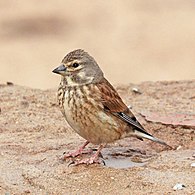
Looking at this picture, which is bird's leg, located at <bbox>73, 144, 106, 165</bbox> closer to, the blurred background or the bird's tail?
the bird's tail

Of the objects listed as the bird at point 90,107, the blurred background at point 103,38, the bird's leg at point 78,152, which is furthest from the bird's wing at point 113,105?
the blurred background at point 103,38

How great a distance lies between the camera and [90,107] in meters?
7.92

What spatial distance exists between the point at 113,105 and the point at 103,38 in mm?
9413

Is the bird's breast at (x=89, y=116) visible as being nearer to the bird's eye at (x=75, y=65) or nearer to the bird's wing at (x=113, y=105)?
the bird's wing at (x=113, y=105)

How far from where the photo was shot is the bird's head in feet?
26.4

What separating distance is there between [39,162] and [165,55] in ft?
28.7

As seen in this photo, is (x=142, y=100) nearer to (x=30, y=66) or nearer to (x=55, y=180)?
(x=55, y=180)

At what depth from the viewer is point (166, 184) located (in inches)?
289

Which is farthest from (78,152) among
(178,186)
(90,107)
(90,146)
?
(178,186)

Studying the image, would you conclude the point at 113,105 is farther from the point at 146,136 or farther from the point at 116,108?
the point at 146,136

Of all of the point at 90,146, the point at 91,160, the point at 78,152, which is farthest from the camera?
the point at 90,146

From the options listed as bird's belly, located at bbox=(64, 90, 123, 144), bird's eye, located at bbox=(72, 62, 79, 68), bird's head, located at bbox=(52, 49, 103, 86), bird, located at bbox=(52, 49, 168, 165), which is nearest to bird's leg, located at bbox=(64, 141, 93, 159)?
bird, located at bbox=(52, 49, 168, 165)

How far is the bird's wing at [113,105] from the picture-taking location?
8.06 metres

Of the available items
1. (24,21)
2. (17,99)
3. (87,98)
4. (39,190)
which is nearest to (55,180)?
(39,190)
